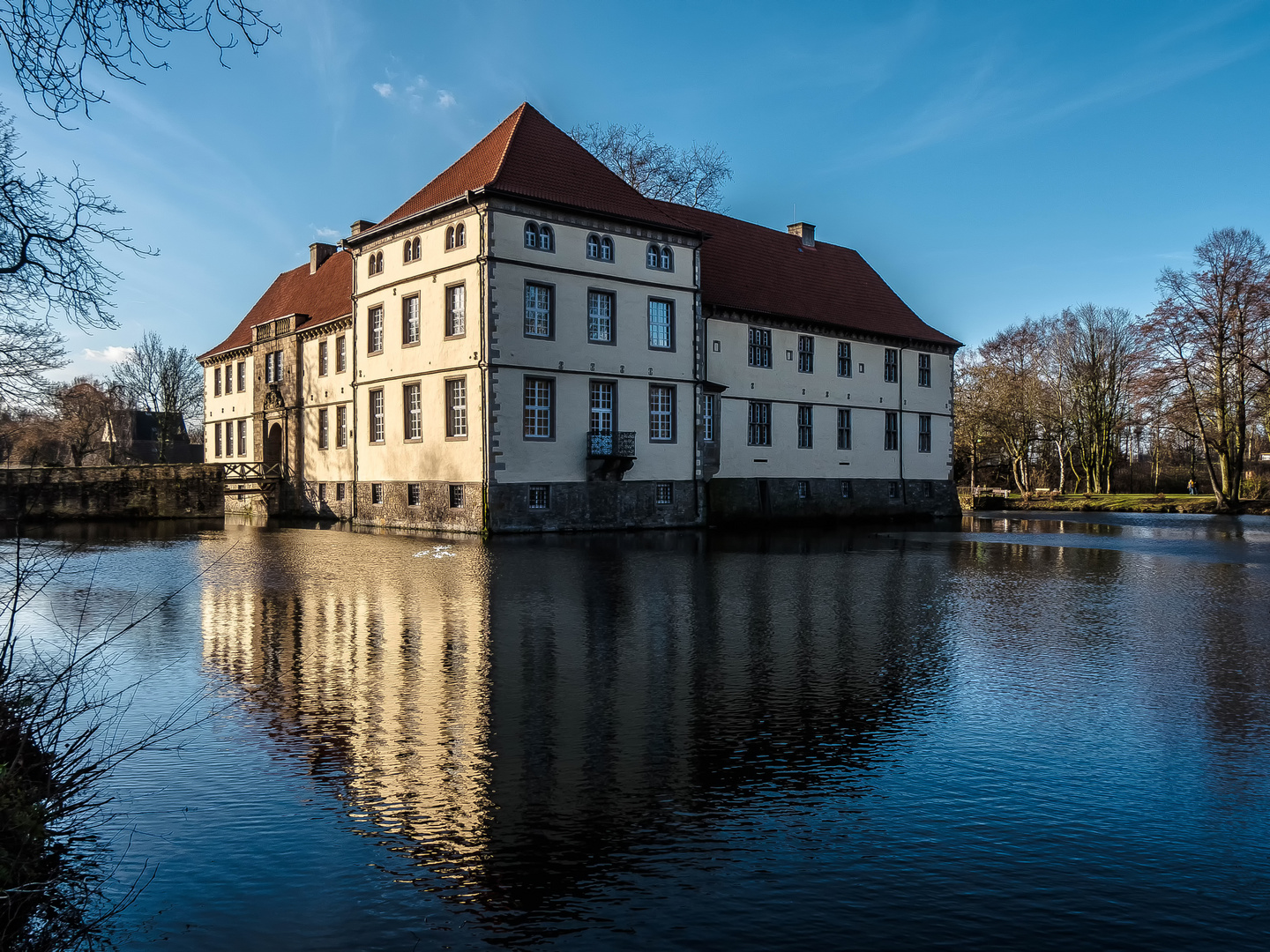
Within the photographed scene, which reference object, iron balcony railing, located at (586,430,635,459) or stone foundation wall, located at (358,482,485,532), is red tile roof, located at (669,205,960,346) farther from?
stone foundation wall, located at (358,482,485,532)

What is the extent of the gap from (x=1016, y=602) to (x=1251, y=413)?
48.2 metres

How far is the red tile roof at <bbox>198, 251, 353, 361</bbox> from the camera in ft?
136

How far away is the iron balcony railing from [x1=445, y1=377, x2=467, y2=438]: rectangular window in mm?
3926

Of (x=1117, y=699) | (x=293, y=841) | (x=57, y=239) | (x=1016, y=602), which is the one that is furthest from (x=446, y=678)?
(x=1016, y=602)

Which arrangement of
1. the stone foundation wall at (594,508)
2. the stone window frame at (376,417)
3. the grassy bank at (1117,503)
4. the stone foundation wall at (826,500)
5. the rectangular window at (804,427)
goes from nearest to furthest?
the stone foundation wall at (594,508)
the stone window frame at (376,417)
the stone foundation wall at (826,500)
the rectangular window at (804,427)
the grassy bank at (1117,503)

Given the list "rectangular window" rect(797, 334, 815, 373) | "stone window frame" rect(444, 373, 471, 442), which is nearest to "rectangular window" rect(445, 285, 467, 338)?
"stone window frame" rect(444, 373, 471, 442)

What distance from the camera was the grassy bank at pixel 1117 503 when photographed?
49.0m

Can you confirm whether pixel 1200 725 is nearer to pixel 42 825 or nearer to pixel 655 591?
pixel 42 825

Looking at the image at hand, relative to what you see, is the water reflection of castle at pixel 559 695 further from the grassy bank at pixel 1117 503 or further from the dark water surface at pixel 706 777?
the grassy bank at pixel 1117 503

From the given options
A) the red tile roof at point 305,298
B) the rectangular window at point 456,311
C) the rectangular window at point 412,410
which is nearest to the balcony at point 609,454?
the rectangular window at point 456,311

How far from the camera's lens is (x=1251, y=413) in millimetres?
53094

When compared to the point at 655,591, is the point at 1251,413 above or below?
above

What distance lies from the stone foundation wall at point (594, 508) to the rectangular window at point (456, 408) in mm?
2587

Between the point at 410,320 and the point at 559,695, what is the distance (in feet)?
88.2
